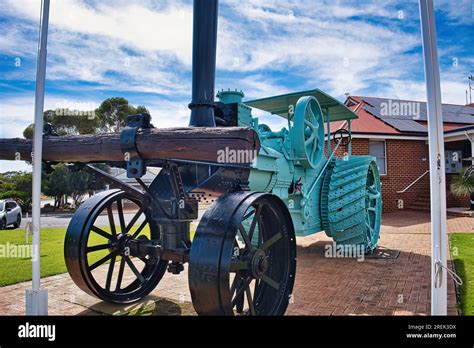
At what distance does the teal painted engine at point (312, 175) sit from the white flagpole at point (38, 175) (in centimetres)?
262

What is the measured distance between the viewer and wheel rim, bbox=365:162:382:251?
6.73 metres

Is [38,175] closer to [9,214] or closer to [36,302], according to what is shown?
[36,302]

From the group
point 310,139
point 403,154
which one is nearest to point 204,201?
point 310,139

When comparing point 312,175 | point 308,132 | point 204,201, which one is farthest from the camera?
point 312,175

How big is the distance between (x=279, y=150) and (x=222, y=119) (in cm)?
177

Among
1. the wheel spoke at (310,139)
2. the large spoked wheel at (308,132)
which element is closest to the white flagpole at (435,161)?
the large spoked wheel at (308,132)

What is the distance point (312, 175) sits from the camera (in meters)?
6.10

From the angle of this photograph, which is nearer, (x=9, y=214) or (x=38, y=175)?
(x=38, y=175)

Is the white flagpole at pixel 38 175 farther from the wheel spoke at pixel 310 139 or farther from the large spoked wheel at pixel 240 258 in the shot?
the wheel spoke at pixel 310 139

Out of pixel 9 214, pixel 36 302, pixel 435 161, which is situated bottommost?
pixel 36 302

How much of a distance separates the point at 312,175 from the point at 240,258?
3.43 meters

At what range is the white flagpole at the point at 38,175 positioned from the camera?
9.57ft

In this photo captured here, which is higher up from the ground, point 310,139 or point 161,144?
point 310,139
